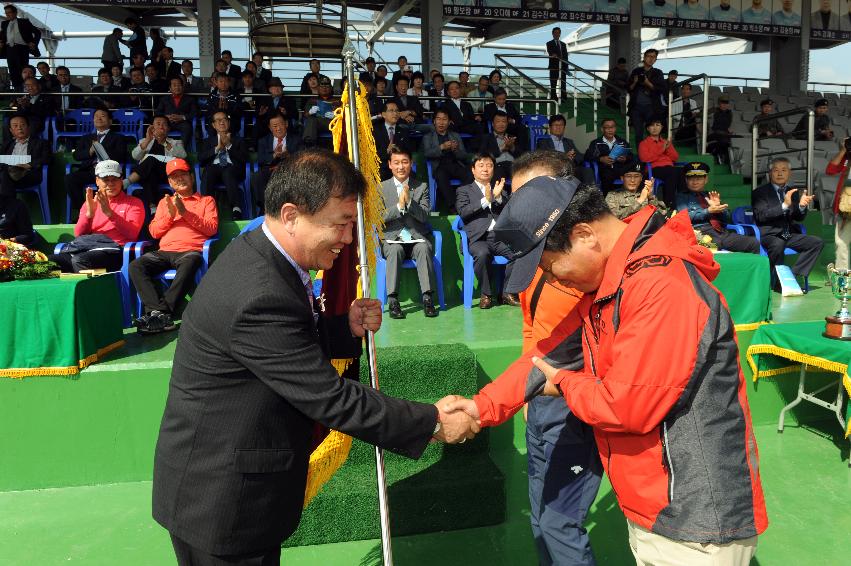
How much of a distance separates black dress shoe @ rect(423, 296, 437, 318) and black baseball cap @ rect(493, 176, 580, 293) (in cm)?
350

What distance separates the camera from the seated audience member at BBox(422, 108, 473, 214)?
719 centimetres

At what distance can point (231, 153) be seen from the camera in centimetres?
721

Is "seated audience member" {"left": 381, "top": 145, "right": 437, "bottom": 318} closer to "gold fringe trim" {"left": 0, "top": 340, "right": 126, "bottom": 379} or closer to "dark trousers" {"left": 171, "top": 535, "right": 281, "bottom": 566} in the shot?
"gold fringe trim" {"left": 0, "top": 340, "right": 126, "bottom": 379}

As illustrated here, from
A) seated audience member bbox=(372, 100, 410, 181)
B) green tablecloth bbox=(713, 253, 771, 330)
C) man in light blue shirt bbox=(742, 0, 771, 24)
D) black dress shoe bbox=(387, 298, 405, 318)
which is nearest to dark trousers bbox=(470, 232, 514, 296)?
black dress shoe bbox=(387, 298, 405, 318)

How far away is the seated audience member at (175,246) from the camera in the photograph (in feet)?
15.6

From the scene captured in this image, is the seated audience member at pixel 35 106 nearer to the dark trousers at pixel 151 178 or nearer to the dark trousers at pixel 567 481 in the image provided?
the dark trousers at pixel 151 178

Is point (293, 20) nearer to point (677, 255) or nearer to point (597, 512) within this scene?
point (597, 512)

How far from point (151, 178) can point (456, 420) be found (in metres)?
5.79

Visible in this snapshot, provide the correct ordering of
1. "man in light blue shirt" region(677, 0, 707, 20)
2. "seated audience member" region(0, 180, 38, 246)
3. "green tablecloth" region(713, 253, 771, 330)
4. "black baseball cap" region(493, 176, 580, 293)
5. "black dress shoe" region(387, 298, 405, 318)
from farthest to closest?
"man in light blue shirt" region(677, 0, 707, 20), "seated audience member" region(0, 180, 38, 246), "black dress shoe" region(387, 298, 405, 318), "green tablecloth" region(713, 253, 771, 330), "black baseball cap" region(493, 176, 580, 293)

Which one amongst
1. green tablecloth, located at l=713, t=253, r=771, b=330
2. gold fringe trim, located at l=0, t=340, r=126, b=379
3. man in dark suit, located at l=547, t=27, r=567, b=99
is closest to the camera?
gold fringe trim, located at l=0, t=340, r=126, b=379

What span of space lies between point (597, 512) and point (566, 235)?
82.7 inches

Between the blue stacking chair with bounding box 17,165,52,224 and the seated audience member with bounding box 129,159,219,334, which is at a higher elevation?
the blue stacking chair with bounding box 17,165,52,224

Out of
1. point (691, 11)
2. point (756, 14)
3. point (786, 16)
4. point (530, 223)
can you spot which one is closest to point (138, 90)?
point (530, 223)

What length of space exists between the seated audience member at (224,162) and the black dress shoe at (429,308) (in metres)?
2.70
